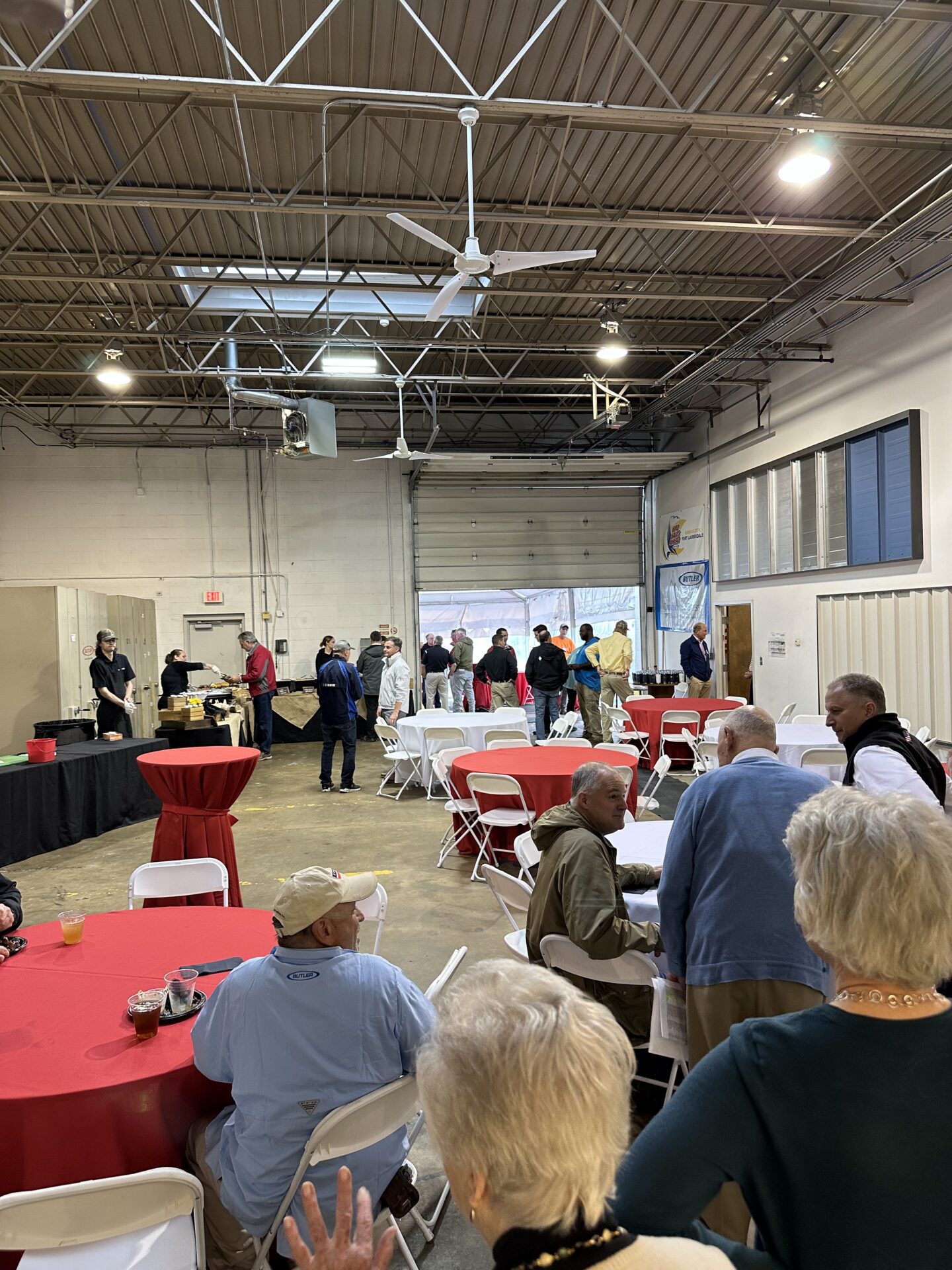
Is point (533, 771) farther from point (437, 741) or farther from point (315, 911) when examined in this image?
point (315, 911)

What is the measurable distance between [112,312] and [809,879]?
10641mm

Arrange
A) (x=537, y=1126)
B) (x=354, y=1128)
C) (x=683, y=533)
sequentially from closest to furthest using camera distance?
(x=537, y=1126) → (x=354, y=1128) → (x=683, y=533)

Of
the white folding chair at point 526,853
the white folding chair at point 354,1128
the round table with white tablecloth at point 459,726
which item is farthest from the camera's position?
the round table with white tablecloth at point 459,726

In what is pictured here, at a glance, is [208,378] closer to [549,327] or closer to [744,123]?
[549,327]

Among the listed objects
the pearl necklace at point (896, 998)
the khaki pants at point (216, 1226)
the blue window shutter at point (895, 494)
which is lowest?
the khaki pants at point (216, 1226)

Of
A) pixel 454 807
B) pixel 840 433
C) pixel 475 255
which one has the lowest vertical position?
pixel 454 807

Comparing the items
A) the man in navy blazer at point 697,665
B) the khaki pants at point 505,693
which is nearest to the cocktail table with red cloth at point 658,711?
the man in navy blazer at point 697,665

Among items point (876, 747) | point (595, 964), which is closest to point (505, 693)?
point (876, 747)

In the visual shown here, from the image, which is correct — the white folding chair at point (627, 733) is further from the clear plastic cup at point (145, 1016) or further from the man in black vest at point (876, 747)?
the clear plastic cup at point (145, 1016)

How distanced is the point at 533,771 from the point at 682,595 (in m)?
9.95

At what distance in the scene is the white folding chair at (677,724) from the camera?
850cm

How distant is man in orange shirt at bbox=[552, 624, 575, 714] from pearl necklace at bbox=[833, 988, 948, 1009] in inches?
424

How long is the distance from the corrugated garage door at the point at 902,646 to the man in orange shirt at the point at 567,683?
3808mm

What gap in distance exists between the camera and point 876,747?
2.90 m
